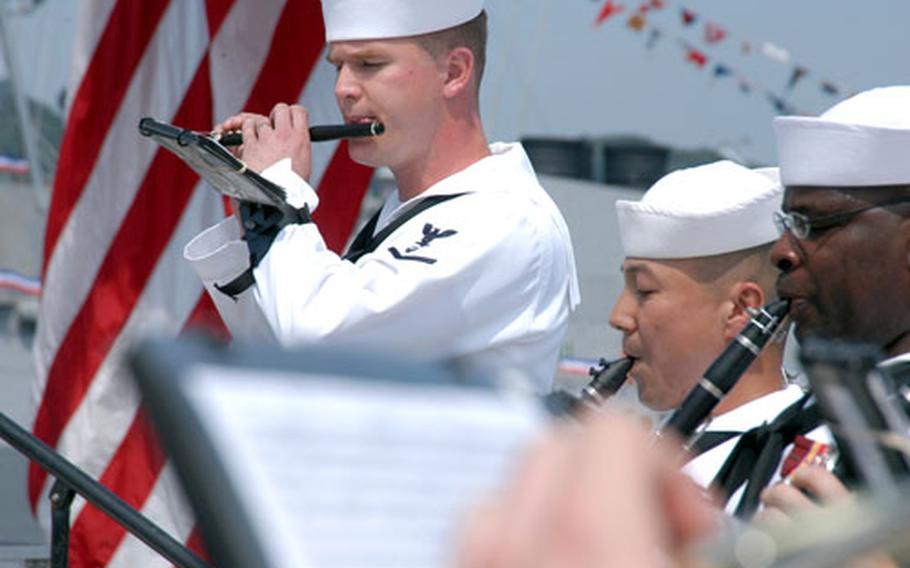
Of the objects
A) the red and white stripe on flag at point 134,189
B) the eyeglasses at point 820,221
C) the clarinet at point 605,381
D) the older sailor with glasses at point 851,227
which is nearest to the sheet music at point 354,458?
the older sailor with glasses at point 851,227

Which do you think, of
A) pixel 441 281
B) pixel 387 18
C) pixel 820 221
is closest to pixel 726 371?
pixel 820 221

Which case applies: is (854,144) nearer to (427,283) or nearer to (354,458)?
(427,283)

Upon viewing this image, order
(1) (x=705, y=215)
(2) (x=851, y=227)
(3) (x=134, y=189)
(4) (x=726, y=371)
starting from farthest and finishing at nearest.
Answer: (3) (x=134, y=189), (1) (x=705, y=215), (4) (x=726, y=371), (2) (x=851, y=227)

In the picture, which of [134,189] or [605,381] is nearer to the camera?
[605,381]

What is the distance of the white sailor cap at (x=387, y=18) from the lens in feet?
10.9

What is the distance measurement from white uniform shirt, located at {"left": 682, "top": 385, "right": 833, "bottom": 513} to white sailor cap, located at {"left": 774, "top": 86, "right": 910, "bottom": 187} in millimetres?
383

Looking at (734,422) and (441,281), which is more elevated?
(441,281)

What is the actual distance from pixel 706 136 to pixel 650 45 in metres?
0.51

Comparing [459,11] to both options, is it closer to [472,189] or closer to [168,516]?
[472,189]

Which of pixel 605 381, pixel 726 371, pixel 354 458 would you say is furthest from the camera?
pixel 605 381

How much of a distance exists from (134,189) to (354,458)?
3.60 meters

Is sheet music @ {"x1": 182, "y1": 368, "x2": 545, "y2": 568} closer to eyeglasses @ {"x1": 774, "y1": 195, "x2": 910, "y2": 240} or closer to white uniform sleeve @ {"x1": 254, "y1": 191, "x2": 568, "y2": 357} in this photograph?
eyeglasses @ {"x1": 774, "y1": 195, "x2": 910, "y2": 240}

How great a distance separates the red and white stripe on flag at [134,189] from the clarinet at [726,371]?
166cm

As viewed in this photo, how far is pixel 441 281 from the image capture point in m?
3.03
